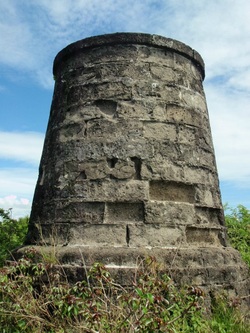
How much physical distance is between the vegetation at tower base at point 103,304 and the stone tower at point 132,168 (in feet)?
0.80

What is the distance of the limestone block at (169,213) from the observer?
4.05 meters

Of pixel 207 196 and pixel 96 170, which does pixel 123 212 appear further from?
pixel 207 196

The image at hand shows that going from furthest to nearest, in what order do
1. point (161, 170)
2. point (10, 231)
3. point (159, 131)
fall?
1. point (10, 231)
2. point (159, 131)
3. point (161, 170)

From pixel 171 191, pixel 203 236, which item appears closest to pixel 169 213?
pixel 171 191

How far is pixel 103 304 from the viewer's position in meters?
3.31

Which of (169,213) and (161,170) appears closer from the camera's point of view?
(169,213)

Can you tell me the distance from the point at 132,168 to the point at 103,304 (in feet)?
4.57

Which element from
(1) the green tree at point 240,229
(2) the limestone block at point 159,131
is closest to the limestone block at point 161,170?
(2) the limestone block at point 159,131

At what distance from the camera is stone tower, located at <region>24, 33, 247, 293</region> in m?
4.01

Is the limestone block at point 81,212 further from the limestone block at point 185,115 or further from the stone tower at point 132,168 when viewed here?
the limestone block at point 185,115

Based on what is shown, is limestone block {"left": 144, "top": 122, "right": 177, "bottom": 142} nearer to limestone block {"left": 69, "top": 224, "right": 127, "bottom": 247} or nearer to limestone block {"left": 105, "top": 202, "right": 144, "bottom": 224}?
limestone block {"left": 105, "top": 202, "right": 144, "bottom": 224}

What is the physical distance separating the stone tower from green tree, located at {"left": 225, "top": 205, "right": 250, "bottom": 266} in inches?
133

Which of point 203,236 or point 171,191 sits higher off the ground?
point 171,191

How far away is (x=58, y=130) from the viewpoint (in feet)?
15.3
